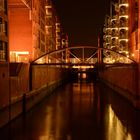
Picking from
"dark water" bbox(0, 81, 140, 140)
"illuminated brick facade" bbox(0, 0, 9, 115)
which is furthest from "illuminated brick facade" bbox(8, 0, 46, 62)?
"illuminated brick facade" bbox(0, 0, 9, 115)

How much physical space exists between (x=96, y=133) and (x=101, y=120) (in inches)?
199

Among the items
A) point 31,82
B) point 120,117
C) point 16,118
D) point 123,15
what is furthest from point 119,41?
point 16,118

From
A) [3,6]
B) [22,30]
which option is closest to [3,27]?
[3,6]

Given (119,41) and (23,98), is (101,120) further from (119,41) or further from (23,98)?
(119,41)

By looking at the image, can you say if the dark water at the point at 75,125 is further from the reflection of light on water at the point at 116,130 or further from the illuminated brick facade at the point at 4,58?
the illuminated brick facade at the point at 4,58

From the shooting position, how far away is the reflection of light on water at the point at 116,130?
1806 cm

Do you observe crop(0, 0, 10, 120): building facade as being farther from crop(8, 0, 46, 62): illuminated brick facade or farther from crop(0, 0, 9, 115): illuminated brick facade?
crop(8, 0, 46, 62): illuminated brick facade

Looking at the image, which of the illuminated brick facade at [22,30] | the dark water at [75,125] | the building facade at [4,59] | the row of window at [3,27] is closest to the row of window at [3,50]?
the building facade at [4,59]

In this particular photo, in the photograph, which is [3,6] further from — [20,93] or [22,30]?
[22,30]

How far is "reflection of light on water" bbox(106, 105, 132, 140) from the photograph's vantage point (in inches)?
711

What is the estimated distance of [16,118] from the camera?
23641 millimetres

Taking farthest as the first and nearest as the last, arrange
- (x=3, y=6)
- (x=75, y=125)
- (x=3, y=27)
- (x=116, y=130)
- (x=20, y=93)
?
(x=20, y=93) → (x=3, y=6) → (x=3, y=27) → (x=75, y=125) → (x=116, y=130)

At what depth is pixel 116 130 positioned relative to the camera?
20.1 meters

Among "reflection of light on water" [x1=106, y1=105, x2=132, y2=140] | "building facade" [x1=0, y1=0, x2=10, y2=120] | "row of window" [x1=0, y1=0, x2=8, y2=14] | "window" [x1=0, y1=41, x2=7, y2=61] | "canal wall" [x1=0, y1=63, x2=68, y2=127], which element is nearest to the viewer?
"reflection of light on water" [x1=106, y1=105, x2=132, y2=140]
